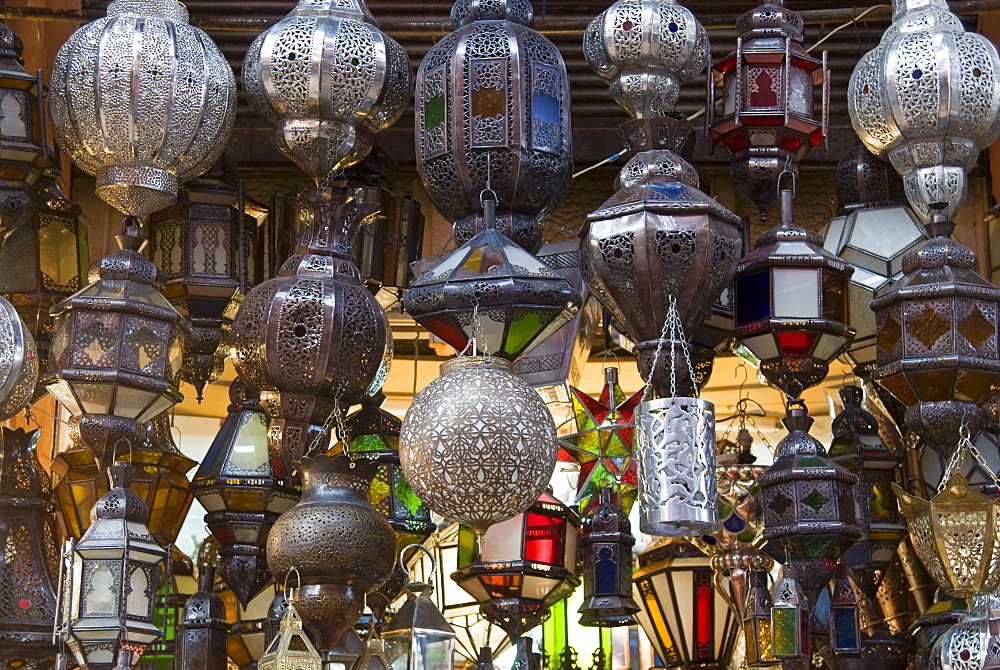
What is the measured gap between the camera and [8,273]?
4.02 metres

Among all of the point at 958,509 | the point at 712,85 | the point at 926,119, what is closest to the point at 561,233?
the point at 712,85

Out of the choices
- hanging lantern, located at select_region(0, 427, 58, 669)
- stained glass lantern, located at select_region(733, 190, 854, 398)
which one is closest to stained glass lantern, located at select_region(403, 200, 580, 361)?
stained glass lantern, located at select_region(733, 190, 854, 398)

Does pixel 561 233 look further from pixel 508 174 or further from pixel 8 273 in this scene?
pixel 8 273

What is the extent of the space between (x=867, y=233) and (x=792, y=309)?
20.0 inches

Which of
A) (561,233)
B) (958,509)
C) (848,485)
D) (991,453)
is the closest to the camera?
(958,509)

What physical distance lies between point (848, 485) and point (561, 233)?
132 centimetres

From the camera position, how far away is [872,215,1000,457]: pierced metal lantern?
3.43m

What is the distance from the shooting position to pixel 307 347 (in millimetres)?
3553

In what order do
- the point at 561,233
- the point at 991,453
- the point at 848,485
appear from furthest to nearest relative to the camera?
the point at 561,233
the point at 991,453
the point at 848,485

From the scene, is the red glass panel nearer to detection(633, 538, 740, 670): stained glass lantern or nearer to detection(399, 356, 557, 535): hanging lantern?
detection(633, 538, 740, 670): stained glass lantern

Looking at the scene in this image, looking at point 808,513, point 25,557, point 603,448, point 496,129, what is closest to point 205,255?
point 25,557

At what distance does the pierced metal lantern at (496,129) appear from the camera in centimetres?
350

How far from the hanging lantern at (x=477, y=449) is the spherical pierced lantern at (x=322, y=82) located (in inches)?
26.5

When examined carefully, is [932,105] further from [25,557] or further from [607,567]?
[25,557]
